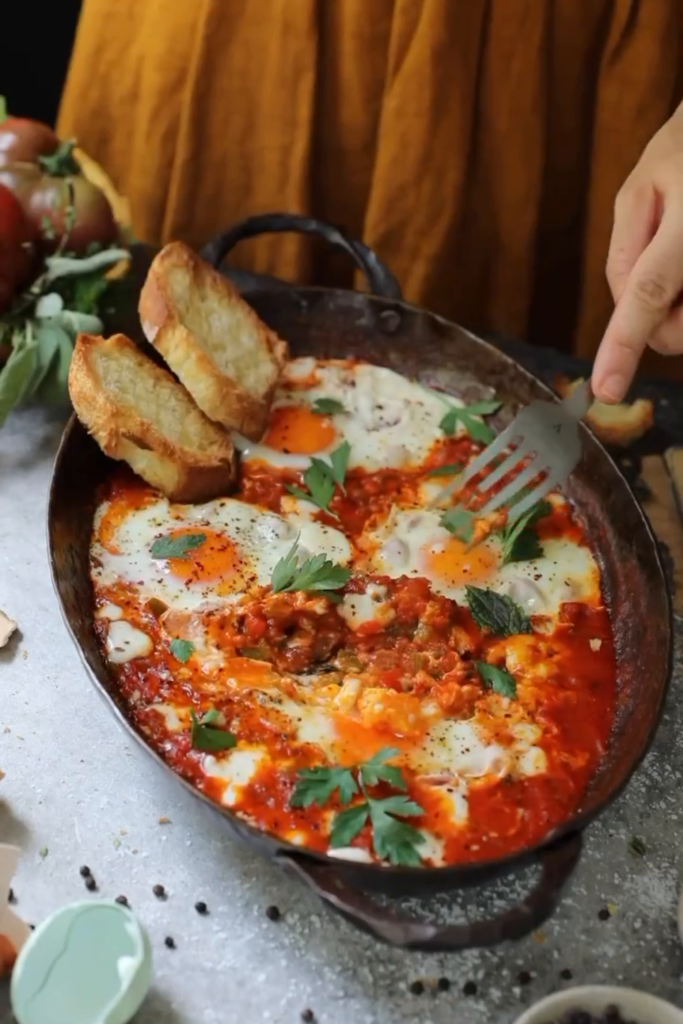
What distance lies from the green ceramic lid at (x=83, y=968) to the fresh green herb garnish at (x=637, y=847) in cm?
100

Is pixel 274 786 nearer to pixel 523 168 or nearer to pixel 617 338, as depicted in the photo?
pixel 617 338

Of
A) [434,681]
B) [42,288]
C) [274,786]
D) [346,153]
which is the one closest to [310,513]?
[434,681]

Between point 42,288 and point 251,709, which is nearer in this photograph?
point 251,709

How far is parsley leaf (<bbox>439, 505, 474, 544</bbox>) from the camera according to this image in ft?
8.84

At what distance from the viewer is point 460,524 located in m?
2.71

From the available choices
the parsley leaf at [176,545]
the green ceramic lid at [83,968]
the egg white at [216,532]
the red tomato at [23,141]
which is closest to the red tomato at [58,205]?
the red tomato at [23,141]

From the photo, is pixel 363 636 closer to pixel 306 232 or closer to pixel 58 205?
pixel 306 232

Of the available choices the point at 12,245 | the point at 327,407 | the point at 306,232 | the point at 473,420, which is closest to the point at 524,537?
the point at 473,420

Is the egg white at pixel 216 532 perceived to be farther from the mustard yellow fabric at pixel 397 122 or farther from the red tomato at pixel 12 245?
the mustard yellow fabric at pixel 397 122

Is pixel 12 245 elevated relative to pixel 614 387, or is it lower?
lower

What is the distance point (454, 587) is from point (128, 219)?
61.6 inches

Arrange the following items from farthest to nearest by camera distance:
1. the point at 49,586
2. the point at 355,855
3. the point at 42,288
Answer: the point at 42,288
the point at 49,586
the point at 355,855

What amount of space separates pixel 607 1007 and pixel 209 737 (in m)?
0.86

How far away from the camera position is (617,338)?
234 cm
